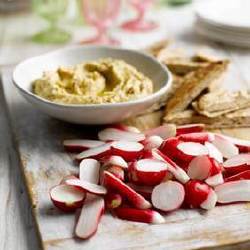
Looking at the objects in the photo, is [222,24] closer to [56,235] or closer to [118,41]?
[118,41]

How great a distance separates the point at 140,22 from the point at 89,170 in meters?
0.98

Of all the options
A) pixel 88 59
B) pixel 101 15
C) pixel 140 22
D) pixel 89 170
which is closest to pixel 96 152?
pixel 89 170

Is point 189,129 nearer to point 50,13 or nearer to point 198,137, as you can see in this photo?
point 198,137

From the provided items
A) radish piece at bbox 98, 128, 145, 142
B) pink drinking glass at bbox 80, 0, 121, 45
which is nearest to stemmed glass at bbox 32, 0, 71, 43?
pink drinking glass at bbox 80, 0, 121, 45

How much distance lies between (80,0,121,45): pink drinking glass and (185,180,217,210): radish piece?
907 mm

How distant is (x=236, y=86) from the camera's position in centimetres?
176

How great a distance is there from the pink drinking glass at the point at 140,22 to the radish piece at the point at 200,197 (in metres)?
1.01

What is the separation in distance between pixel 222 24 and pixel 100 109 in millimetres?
701

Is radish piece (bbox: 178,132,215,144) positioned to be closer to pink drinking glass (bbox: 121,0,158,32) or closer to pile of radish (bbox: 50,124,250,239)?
pile of radish (bbox: 50,124,250,239)

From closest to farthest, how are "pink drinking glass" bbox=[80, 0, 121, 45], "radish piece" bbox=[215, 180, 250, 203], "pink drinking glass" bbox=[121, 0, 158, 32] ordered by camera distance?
"radish piece" bbox=[215, 180, 250, 203]
"pink drinking glass" bbox=[80, 0, 121, 45]
"pink drinking glass" bbox=[121, 0, 158, 32]

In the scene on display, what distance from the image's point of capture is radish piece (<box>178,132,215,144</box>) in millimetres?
1414

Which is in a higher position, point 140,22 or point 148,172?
point 148,172

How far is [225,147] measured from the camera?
1424mm

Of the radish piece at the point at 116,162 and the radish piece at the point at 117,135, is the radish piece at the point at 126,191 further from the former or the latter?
the radish piece at the point at 117,135
